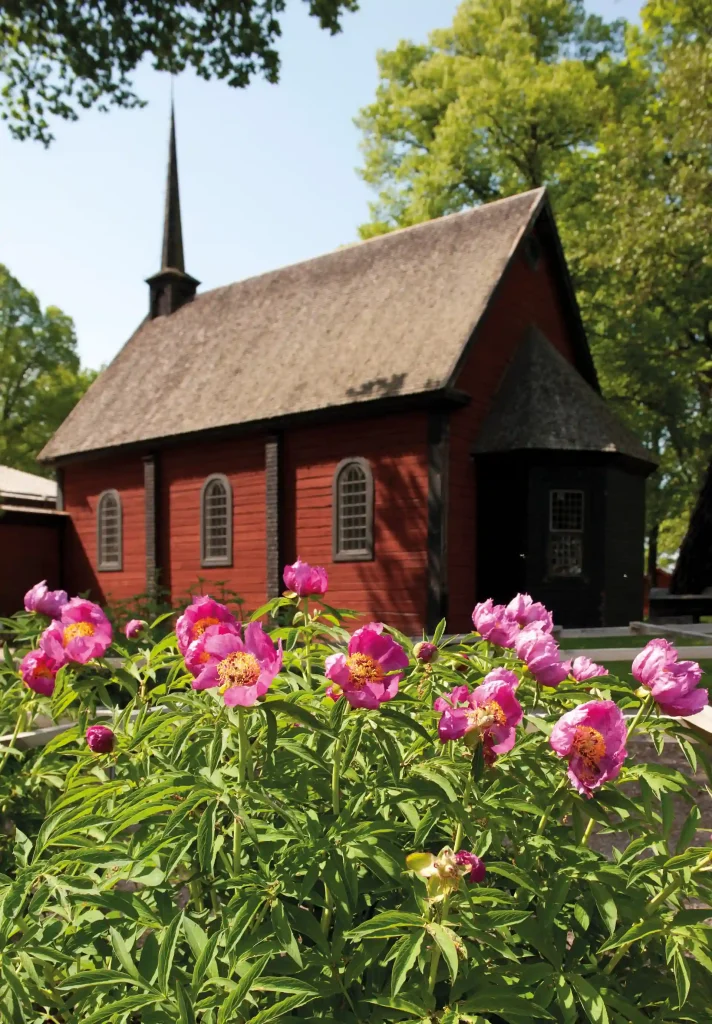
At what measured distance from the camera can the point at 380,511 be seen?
14602mm

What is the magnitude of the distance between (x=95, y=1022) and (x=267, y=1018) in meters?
Answer: 0.42

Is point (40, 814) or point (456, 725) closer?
point (456, 725)

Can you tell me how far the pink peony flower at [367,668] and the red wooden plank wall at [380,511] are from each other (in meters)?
12.0

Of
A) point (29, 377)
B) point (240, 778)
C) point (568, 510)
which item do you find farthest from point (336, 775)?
point (29, 377)

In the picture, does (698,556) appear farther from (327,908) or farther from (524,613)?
(327,908)

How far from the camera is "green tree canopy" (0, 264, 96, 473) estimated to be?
135ft

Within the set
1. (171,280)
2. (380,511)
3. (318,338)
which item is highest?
(171,280)

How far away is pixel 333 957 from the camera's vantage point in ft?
5.81

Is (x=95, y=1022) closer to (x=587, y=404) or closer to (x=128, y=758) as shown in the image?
(x=128, y=758)

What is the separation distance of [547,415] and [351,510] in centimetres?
427

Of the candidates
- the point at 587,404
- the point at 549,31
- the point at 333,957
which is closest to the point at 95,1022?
the point at 333,957

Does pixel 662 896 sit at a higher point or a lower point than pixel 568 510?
lower

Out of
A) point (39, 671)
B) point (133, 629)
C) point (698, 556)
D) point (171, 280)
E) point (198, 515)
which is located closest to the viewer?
point (39, 671)

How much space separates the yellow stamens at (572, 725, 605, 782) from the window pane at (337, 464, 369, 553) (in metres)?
13.2
